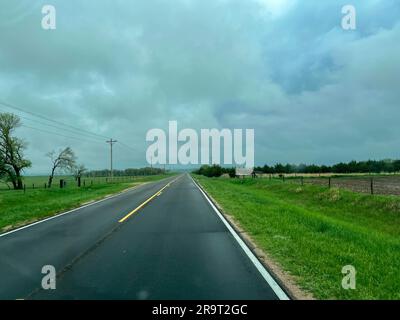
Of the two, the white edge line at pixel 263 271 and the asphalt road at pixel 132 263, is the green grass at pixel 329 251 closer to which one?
the white edge line at pixel 263 271

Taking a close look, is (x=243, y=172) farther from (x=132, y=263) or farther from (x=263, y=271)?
(x=263, y=271)

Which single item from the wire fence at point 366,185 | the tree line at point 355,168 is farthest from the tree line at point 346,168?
the wire fence at point 366,185

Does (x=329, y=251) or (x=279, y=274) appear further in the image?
(x=329, y=251)

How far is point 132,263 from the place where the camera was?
751 cm

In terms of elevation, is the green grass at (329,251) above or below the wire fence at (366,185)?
below

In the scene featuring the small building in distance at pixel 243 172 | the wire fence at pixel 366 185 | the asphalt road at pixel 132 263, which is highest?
the small building in distance at pixel 243 172

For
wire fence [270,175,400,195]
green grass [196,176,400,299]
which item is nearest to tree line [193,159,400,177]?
wire fence [270,175,400,195]

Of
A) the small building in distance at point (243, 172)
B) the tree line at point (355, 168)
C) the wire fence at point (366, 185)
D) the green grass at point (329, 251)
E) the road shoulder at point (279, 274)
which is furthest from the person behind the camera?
the tree line at point (355, 168)

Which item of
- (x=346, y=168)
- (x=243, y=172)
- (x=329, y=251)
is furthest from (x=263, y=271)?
(x=346, y=168)

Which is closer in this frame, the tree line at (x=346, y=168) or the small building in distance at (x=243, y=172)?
the small building in distance at (x=243, y=172)

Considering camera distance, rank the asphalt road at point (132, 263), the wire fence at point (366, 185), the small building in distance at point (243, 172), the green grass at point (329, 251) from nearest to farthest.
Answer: the asphalt road at point (132, 263) → the green grass at point (329, 251) → the wire fence at point (366, 185) → the small building in distance at point (243, 172)

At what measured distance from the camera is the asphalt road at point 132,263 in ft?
18.5

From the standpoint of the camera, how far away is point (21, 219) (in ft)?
52.9

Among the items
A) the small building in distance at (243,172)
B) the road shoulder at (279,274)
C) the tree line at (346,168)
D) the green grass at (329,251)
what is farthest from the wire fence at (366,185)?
the tree line at (346,168)
